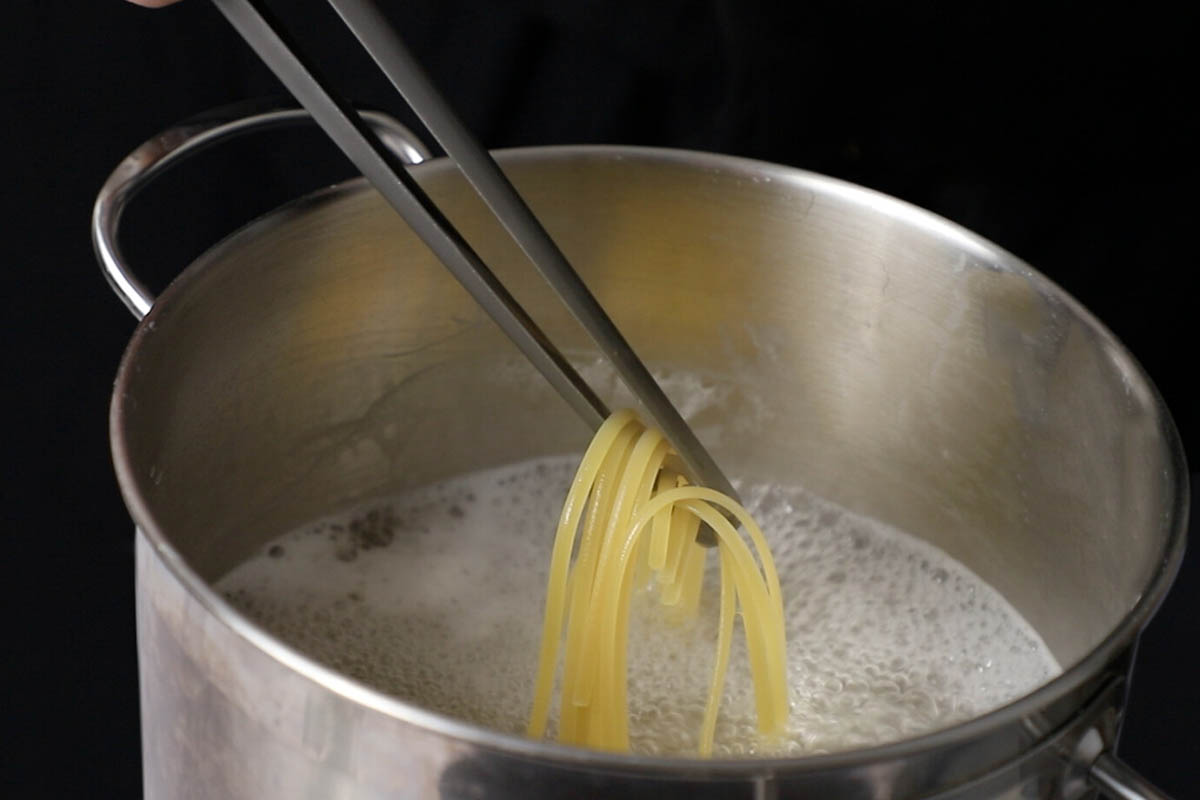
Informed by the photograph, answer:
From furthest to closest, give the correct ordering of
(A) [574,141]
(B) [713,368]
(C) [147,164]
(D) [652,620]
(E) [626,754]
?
1. (A) [574,141]
2. (B) [713,368]
3. (D) [652,620]
4. (C) [147,164]
5. (E) [626,754]

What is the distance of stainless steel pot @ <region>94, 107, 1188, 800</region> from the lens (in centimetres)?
67

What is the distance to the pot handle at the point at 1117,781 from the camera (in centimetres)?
61

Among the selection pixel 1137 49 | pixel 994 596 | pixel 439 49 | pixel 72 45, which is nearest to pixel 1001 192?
pixel 1137 49

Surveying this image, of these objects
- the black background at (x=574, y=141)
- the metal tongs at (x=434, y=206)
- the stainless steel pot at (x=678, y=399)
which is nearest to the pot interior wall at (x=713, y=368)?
the stainless steel pot at (x=678, y=399)

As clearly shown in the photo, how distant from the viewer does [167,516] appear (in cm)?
83

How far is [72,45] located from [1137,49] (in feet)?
2.79

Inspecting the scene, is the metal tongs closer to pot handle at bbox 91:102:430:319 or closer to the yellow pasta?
the yellow pasta

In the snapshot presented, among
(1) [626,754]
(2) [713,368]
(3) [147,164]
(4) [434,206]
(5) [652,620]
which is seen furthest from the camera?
(2) [713,368]

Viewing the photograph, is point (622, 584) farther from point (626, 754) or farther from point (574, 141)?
point (574, 141)

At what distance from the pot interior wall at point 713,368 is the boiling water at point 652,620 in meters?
0.02

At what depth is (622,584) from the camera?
0.82 m

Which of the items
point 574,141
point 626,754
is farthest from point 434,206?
point 574,141

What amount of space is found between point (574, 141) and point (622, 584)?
1.83ft

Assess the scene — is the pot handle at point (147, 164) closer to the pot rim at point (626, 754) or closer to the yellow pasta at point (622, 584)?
the pot rim at point (626, 754)
